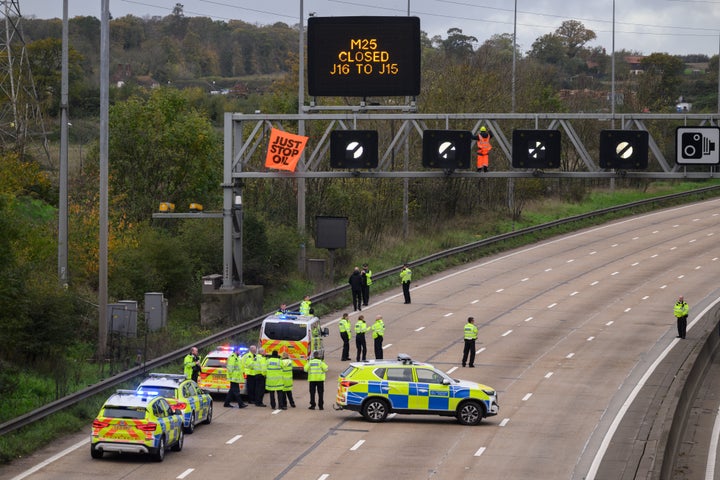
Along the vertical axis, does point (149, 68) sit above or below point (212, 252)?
above

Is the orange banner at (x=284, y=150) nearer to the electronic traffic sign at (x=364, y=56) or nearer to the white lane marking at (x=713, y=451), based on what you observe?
the electronic traffic sign at (x=364, y=56)

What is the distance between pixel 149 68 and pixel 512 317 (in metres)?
140

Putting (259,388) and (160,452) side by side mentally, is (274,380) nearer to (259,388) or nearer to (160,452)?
(259,388)

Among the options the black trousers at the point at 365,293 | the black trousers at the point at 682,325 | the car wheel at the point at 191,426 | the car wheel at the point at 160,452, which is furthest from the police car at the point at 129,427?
the black trousers at the point at 682,325

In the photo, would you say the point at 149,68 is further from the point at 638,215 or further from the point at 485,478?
the point at 485,478

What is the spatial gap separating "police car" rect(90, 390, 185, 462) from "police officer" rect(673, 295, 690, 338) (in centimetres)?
2251

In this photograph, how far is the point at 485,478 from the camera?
22.5 m

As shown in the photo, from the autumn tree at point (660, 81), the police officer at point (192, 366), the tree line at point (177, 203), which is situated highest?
the autumn tree at point (660, 81)

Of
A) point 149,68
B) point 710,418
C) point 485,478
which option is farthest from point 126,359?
point 149,68

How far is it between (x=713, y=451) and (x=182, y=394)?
13.0 m

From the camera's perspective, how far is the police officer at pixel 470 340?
34062mm

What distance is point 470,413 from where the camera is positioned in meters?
27.6

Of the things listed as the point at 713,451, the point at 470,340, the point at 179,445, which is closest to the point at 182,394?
the point at 179,445

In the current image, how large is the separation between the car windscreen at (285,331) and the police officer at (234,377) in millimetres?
3156
